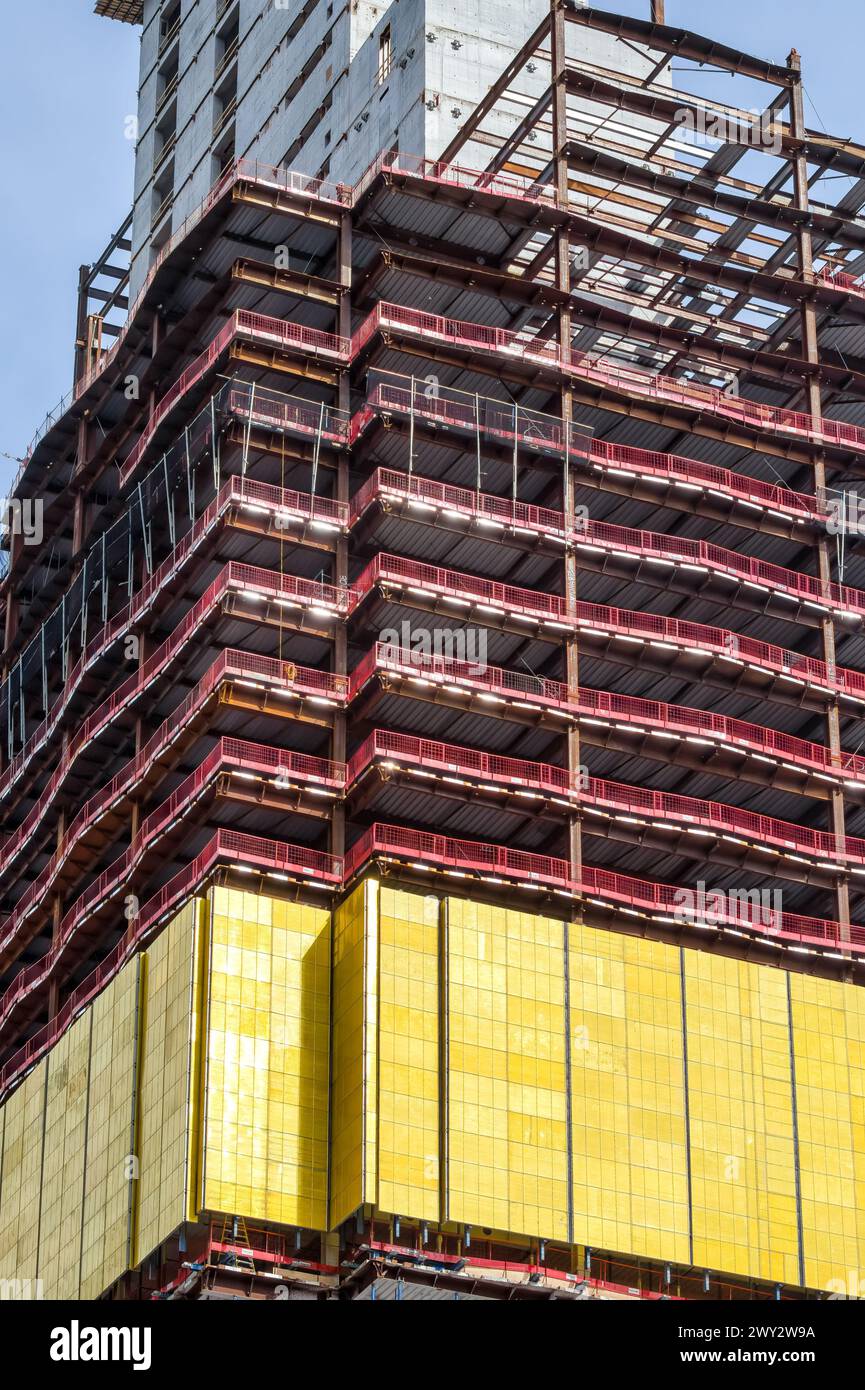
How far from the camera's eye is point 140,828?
11831cm

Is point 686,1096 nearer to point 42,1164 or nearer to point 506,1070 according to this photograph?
point 506,1070

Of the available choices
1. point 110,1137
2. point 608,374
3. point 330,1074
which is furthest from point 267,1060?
point 608,374

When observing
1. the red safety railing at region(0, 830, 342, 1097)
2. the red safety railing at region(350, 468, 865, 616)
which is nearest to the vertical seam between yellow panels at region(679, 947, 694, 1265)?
the red safety railing at region(0, 830, 342, 1097)

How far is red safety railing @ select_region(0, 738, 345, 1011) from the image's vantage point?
111 metres

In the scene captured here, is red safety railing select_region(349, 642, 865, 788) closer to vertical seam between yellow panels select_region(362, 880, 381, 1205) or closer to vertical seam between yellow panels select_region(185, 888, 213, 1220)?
vertical seam between yellow panels select_region(362, 880, 381, 1205)

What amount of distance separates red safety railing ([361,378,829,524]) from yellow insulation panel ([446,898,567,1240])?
22970 millimetres

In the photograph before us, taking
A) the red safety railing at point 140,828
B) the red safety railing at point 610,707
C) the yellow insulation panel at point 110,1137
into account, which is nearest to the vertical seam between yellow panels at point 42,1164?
the yellow insulation panel at point 110,1137

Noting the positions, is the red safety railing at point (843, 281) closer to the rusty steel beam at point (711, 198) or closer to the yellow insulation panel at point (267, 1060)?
the rusty steel beam at point (711, 198)

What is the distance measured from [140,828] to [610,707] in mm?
20311

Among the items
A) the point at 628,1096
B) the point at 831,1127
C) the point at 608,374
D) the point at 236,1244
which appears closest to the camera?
the point at 236,1244

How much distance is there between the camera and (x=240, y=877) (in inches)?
4301

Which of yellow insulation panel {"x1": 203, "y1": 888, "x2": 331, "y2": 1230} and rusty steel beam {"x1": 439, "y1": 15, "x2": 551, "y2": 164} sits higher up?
rusty steel beam {"x1": 439, "y1": 15, "x2": 551, "y2": 164}

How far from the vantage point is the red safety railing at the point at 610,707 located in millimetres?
113250

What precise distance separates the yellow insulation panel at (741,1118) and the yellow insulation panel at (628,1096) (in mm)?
793
